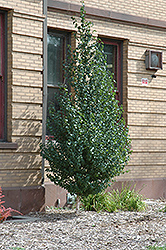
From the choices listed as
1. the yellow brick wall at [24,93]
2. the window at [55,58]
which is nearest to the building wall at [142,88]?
the window at [55,58]

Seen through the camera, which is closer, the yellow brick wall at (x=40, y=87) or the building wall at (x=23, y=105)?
the building wall at (x=23, y=105)

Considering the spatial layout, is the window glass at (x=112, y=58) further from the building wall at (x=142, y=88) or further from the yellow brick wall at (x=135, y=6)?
the yellow brick wall at (x=135, y=6)

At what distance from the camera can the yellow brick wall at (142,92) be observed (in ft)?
34.7

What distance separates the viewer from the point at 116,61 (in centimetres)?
1076

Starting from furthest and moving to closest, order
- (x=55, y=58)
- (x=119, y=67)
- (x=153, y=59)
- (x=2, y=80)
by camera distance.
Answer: (x=153, y=59)
(x=119, y=67)
(x=55, y=58)
(x=2, y=80)

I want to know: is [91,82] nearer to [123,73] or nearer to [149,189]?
[123,73]

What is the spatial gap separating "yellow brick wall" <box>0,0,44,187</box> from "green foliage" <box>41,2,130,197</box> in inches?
19.6

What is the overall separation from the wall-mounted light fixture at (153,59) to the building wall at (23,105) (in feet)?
11.1

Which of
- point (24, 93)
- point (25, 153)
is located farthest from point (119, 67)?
point (25, 153)

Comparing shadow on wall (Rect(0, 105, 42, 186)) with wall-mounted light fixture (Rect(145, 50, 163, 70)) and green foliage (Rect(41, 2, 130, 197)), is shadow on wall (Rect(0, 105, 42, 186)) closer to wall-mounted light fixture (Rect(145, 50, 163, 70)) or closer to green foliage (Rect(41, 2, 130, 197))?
green foliage (Rect(41, 2, 130, 197))

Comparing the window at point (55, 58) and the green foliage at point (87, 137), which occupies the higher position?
the window at point (55, 58)

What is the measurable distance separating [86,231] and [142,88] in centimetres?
518

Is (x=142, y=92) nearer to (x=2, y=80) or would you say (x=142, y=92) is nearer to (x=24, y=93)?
(x=24, y=93)

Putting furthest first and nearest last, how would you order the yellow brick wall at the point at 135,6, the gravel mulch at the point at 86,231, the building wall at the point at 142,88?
the building wall at the point at 142,88
the yellow brick wall at the point at 135,6
the gravel mulch at the point at 86,231
